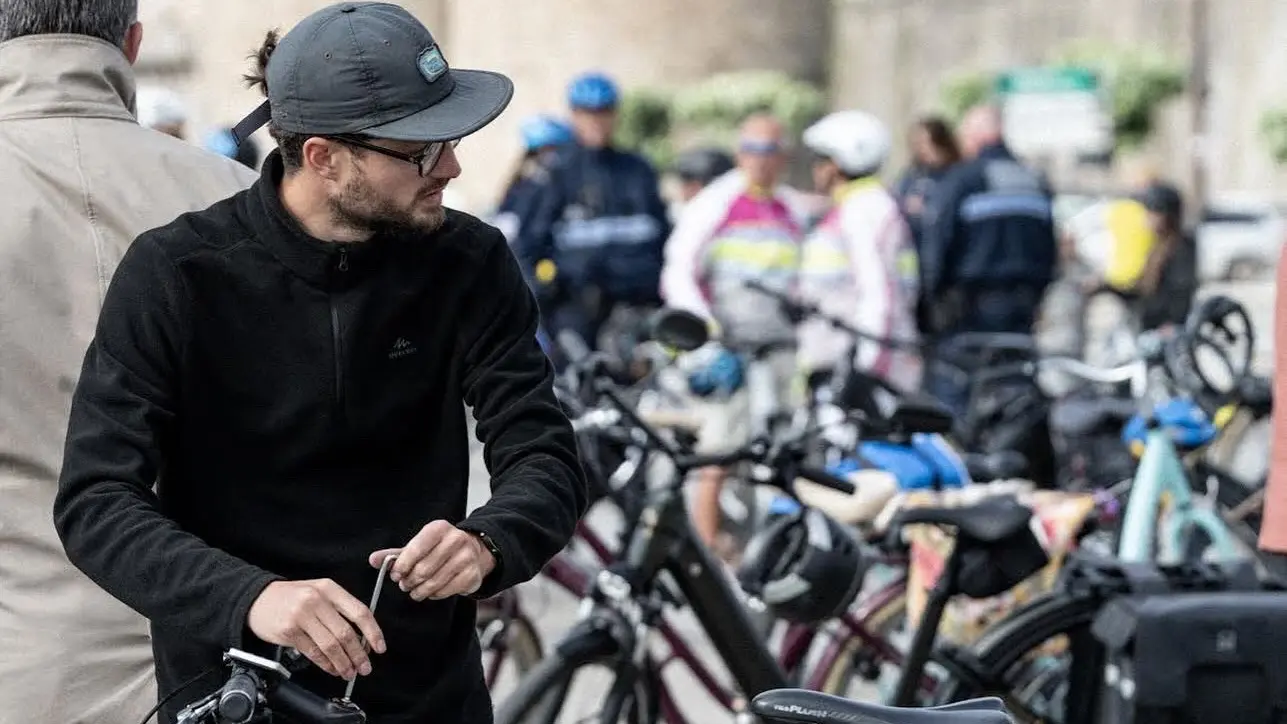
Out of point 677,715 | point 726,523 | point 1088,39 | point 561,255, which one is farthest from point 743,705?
point 1088,39

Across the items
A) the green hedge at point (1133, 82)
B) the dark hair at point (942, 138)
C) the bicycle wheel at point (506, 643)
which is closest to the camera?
the bicycle wheel at point (506, 643)

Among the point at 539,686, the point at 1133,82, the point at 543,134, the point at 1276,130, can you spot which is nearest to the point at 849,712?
the point at 539,686

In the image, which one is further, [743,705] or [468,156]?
[468,156]

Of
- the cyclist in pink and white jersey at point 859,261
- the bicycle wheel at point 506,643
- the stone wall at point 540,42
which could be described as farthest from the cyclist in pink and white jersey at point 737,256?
the stone wall at point 540,42

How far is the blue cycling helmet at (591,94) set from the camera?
11289 millimetres

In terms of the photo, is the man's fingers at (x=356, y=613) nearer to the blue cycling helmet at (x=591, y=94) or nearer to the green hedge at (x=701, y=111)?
the blue cycling helmet at (x=591, y=94)

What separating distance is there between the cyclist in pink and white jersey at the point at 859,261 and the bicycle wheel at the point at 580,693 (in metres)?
4.93

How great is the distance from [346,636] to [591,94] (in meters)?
8.70

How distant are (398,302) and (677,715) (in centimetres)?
282

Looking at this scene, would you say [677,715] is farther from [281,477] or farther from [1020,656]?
[281,477]

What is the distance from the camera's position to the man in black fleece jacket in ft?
9.60

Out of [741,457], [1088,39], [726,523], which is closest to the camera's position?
[741,457]

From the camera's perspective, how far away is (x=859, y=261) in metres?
10.2

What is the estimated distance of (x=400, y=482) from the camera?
3.04 metres
